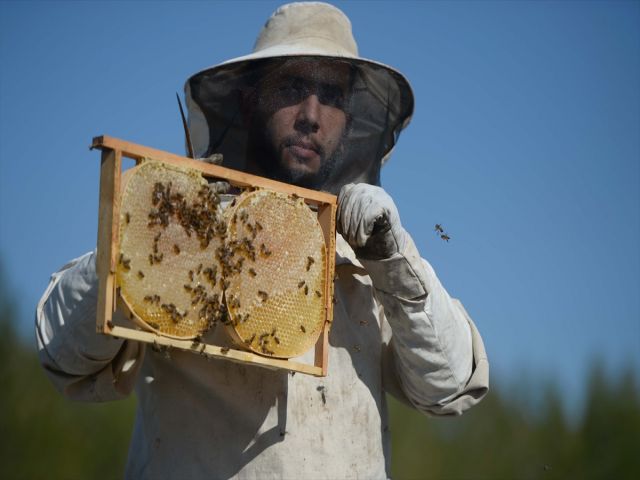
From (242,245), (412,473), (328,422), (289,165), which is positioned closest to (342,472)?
(328,422)

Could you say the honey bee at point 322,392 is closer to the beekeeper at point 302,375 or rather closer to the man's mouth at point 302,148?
the beekeeper at point 302,375

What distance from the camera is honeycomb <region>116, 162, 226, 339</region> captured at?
2.58 meters

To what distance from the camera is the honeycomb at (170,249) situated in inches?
102

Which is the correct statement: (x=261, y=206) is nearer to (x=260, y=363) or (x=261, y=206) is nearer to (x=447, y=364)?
(x=260, y=363)

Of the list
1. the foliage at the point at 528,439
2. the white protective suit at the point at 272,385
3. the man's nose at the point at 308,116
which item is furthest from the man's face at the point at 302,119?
the foliage at the point at 528,439

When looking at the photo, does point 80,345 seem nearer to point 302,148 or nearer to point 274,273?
point 274,273

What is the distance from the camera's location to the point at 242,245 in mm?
2807

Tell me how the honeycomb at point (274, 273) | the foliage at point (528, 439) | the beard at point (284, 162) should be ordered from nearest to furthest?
the honeycomb at point (274, 273)
the beard at point (284, 162)
the foliage at point (528, 439)

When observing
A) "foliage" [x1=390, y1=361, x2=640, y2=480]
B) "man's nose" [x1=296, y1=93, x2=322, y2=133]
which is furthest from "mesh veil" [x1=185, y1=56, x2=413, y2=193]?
"foliage" [x1=390, y1=361, x2=640, y2=480]

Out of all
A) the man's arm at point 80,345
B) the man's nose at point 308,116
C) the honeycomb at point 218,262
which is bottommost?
the man's arm at point 80,345

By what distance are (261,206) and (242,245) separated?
5.8 inches

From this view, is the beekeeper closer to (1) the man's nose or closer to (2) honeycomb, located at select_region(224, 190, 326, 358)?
(1) the man's nose

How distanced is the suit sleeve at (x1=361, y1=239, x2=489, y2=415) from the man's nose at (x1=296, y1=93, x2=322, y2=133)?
0.61m

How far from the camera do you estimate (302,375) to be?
3201 mm
